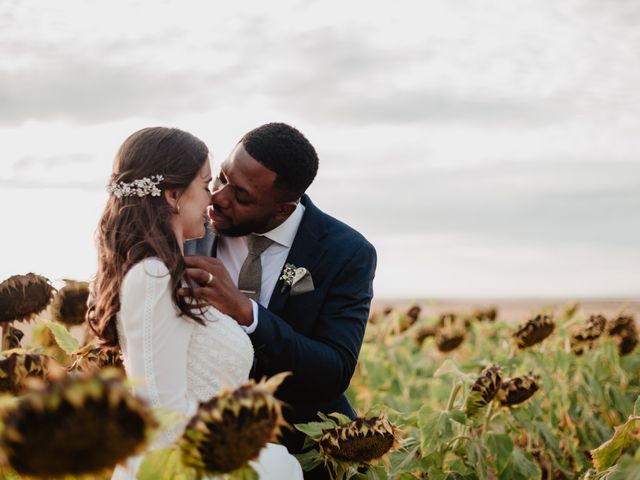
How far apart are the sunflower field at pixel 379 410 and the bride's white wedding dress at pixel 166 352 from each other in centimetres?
16

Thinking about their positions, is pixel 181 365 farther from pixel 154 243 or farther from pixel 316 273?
pixel 316 273

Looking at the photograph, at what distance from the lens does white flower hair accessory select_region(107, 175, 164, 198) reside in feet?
8.28

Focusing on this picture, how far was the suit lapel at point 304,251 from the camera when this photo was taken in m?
3.12

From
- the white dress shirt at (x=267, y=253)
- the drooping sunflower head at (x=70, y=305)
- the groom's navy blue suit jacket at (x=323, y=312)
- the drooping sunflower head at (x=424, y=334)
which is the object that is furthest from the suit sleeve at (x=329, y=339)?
the drooping sunflower head at (x=424, y=334)

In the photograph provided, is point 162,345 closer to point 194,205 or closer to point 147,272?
point 147,272

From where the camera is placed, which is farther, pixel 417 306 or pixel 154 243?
pixel 417 306

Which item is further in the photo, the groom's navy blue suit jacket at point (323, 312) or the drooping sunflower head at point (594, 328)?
the drooping sunflower head at point (594, 328)

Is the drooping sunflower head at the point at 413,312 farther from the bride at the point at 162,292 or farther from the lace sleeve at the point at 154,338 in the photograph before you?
the lace sleeve at the point at 154,338

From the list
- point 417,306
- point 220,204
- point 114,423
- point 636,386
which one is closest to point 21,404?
point 114,423

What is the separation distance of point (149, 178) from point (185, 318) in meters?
0.46

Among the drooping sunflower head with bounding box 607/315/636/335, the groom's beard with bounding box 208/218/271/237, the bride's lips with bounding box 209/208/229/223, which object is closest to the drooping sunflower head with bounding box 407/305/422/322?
the drooping sunflower head with bounding box 607/315/636/335

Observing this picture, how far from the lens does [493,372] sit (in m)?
2.97

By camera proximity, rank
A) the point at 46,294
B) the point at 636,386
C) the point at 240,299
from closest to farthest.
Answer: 1. the point at 240,299
2. the point at 46,294
3. the point at 636,386

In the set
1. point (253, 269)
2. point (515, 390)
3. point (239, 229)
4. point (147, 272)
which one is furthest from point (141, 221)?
point (515, 390)
